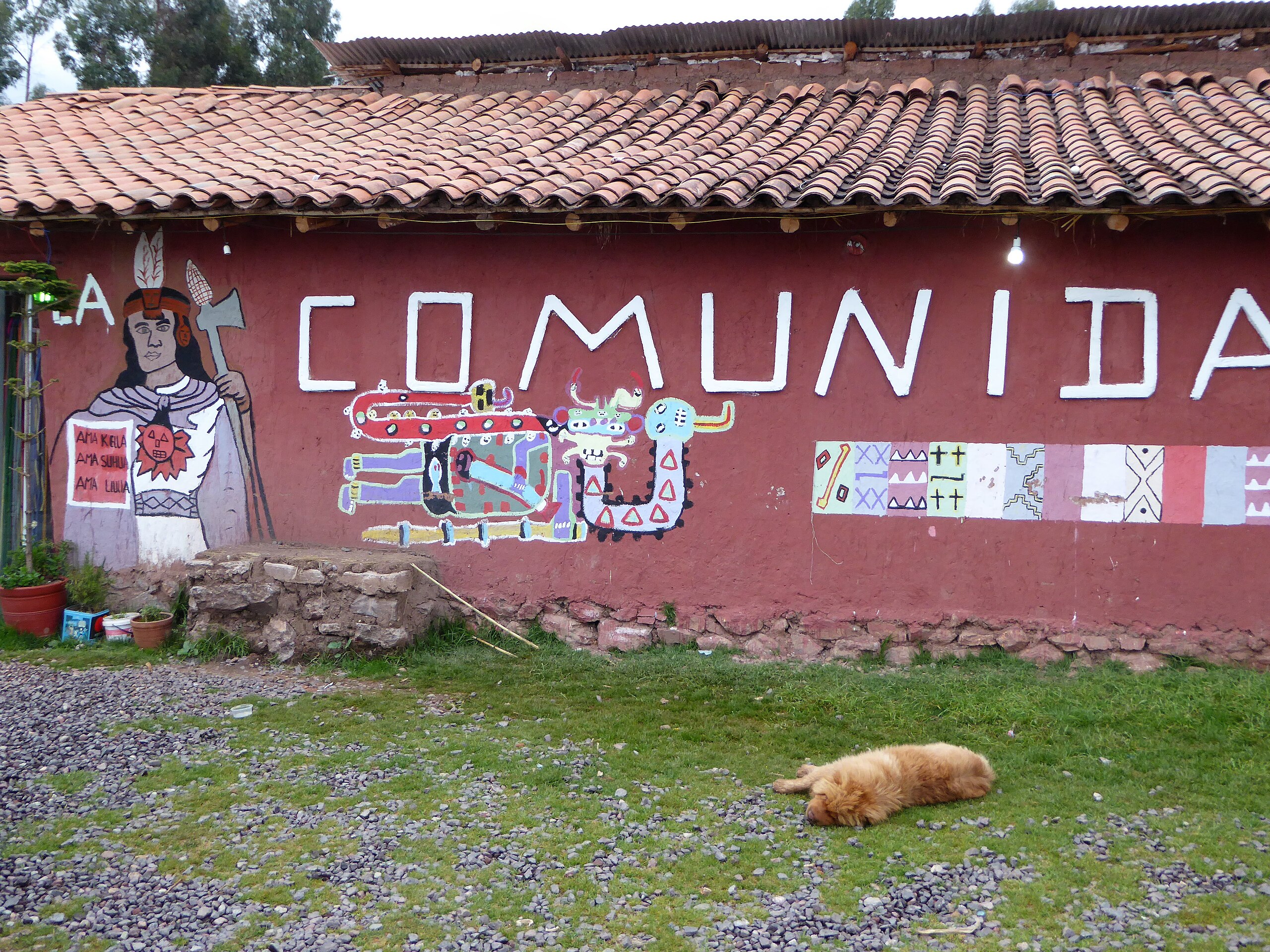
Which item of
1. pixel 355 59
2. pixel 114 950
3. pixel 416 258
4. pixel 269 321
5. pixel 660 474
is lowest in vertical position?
pixel 114 950

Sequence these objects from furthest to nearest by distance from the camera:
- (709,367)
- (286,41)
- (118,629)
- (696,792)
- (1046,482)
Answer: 1. (286,41)
2. (118,629)
3. (709,367)
4. (1046,482)
5. (696,792)

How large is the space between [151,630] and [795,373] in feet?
16.5

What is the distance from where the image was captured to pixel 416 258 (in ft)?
22.4

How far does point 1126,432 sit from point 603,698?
3.80 meters

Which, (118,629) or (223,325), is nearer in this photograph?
(118,629)

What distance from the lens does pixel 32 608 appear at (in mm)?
6887

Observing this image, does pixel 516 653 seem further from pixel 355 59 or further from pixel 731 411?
pixel 355 59

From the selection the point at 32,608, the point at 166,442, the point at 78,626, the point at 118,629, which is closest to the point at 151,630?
the point at 118,629

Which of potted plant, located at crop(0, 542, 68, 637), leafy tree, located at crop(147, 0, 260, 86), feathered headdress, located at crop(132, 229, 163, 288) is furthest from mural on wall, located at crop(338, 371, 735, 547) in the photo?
leafy tree, located at crop(147, 0, 260, 86)

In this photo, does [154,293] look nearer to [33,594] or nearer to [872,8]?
[33,594]

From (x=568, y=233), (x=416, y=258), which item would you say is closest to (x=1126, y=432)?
(x=568, y=233)

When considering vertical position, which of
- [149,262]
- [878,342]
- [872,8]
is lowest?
[878,342]

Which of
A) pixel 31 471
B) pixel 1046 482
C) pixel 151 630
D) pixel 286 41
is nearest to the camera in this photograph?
pixel 1046 482

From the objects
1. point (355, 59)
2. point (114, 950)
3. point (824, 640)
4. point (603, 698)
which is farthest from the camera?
point (355, 59)
